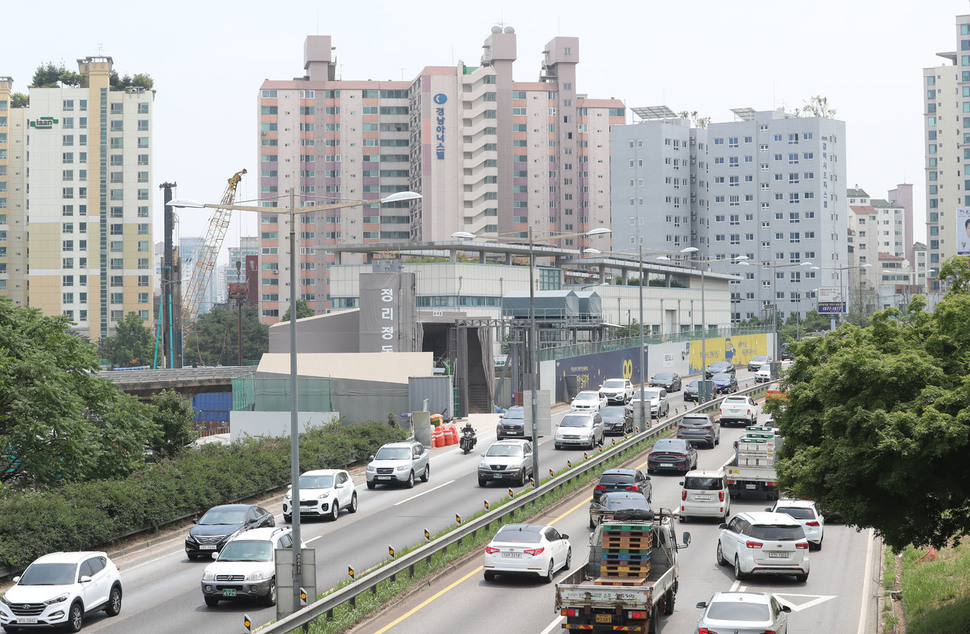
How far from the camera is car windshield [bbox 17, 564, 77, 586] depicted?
2216 centimetres

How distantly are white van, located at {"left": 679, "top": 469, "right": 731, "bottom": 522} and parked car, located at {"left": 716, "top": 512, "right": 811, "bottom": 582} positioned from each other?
7282 millimetres

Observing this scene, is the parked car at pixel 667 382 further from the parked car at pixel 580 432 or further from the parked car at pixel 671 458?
the parked car at pixel 671 458

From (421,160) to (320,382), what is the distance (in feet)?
351

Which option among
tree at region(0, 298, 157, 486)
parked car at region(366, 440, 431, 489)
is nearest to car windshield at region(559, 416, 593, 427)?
parked car at region(366, 440, 431, 489)

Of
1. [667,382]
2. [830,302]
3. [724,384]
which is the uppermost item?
[830,302]

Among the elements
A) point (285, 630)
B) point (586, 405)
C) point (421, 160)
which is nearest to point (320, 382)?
point (586, 405)

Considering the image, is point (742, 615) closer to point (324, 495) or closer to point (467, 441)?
point (324, 495)

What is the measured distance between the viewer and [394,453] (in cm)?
4372

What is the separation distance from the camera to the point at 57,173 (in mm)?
166250

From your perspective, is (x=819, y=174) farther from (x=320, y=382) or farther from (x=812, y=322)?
(x=320, y=382)

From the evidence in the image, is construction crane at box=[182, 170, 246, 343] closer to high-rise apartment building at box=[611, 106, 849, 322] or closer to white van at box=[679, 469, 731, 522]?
high-rise apartment building at box=[611, 106, 849, 322]

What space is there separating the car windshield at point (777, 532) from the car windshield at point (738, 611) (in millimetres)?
7247

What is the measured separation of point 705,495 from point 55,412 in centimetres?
2084

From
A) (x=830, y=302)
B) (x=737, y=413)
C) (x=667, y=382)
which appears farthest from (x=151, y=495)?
(x=830, y=302)
